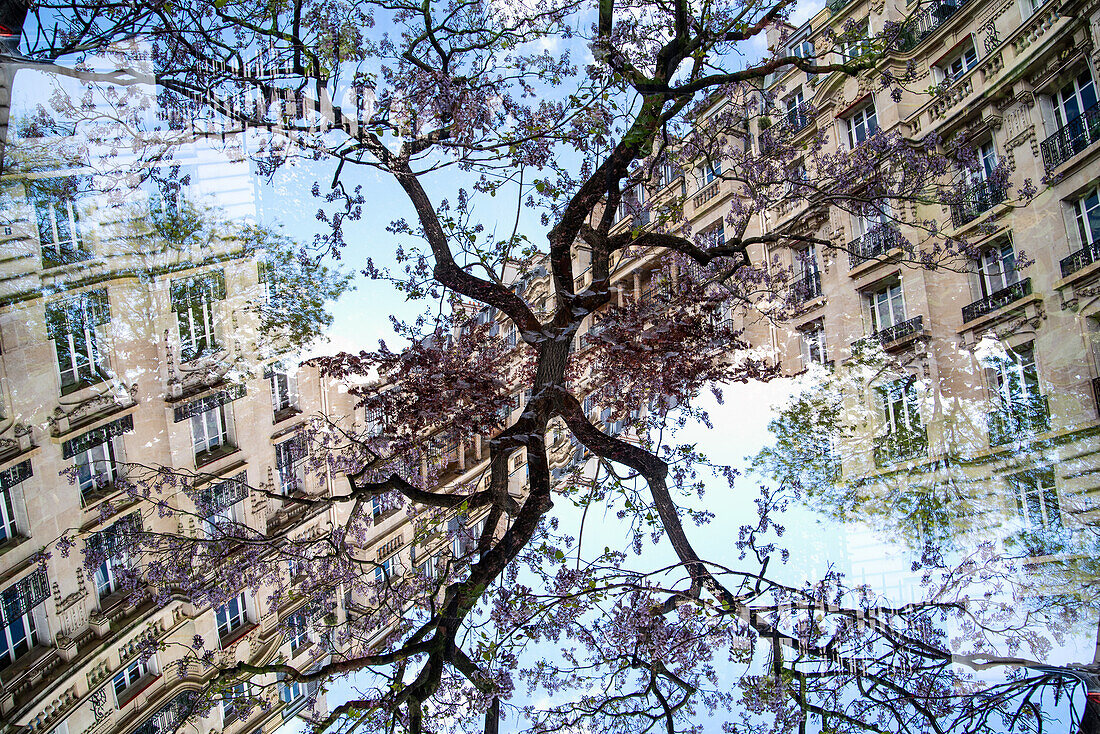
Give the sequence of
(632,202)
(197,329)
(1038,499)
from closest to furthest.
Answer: (1038,499) < (197,329) < (632,202)

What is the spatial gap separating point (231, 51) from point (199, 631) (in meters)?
2.77

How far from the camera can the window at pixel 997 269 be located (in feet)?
9.14

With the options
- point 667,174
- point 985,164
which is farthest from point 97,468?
point 985,164

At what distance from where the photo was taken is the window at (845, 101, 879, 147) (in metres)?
3.15

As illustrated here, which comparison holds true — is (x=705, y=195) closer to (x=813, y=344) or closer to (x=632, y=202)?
(x=632, y=202)

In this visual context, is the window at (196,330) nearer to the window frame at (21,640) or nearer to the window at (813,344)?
the window frame at (21,640)

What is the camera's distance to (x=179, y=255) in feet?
10.8

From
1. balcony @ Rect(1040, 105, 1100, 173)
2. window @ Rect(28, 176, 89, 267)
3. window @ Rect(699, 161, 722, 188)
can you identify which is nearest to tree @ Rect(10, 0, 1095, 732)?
window @ Rect(699, 161, 722, 188)

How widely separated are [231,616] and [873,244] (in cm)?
345

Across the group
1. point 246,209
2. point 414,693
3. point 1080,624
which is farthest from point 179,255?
point 1080,624

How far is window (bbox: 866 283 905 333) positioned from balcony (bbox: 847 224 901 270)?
0.55 feet

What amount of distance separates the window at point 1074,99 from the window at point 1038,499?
55.7 inches

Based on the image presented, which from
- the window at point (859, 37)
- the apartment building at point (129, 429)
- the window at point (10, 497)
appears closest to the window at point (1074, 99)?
the window at point (859, 37)

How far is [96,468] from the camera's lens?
2988mm
